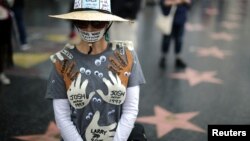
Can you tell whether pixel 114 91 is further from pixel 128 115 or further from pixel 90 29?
pixel 90 29

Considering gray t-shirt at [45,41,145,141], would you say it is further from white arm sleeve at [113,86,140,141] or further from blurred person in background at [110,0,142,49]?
blurred person in background at [110,0,142,49]

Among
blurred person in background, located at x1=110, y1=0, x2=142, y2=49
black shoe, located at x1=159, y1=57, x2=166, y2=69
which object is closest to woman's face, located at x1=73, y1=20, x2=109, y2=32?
blurred person in background, located at x1=110, y1=0, x2=142, y2=49

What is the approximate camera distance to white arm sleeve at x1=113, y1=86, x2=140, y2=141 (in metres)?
2.62

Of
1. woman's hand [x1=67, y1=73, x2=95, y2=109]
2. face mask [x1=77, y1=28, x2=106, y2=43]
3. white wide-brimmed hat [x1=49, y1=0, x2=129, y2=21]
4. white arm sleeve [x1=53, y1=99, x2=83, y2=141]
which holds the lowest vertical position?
white arm sleeve [x1=53, y1=99, x2=83, y2=141]

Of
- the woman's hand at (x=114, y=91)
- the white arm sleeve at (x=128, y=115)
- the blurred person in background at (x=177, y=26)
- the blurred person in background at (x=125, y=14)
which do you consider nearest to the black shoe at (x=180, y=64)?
the blurred person in background at (x=177, y=26)

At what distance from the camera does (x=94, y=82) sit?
99.1 inches

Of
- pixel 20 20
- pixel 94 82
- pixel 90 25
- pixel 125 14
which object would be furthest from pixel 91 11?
pixel 20 20

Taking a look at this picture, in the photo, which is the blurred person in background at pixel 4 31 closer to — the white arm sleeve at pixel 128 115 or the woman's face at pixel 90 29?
the woman's face at pixel 90 29

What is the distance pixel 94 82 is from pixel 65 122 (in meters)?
0.34

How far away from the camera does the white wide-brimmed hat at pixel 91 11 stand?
242 centimetres

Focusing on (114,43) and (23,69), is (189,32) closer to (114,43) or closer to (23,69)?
(23,69)

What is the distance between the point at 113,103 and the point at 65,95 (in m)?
0.32

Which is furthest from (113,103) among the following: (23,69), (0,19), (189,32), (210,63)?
(189,32)

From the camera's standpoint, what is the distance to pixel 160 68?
6.80 m
